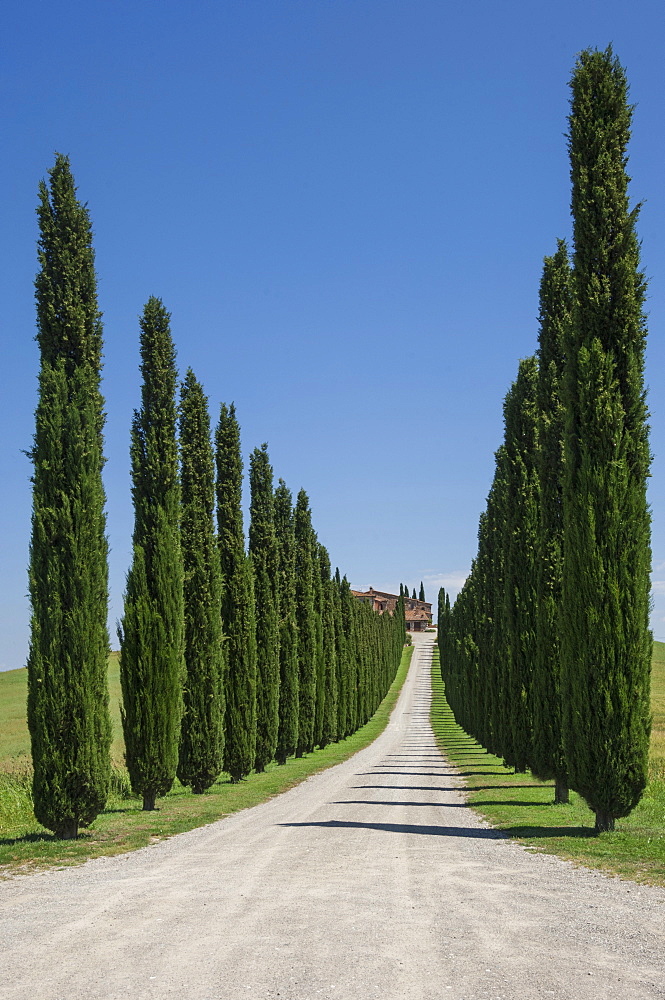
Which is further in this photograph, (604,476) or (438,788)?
(438,788)

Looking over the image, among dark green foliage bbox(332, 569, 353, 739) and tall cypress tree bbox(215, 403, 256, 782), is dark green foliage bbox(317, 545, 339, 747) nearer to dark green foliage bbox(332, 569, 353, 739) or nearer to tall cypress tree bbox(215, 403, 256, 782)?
dark green foliage bbox(332, 569, 353, 739)

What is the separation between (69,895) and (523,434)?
58.8 feet

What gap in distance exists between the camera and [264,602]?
28.2 meters

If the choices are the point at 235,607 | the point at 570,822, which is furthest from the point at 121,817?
the point at 235,607

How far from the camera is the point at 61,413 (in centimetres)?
1280

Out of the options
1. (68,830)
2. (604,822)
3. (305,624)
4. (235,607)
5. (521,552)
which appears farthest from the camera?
(305,624)

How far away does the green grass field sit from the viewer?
939cm

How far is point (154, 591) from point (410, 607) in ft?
494

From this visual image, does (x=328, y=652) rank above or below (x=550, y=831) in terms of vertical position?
above

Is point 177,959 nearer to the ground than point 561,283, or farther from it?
nearer to the ground

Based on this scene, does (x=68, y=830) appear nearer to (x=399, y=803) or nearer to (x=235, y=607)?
(x=399, y=803)

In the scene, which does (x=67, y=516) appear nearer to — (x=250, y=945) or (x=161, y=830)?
(x=161, y=830)

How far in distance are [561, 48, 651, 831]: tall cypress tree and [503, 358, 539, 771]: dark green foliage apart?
7200 mm

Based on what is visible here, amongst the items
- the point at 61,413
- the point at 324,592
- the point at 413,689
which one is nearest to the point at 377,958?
the point at 61,413
